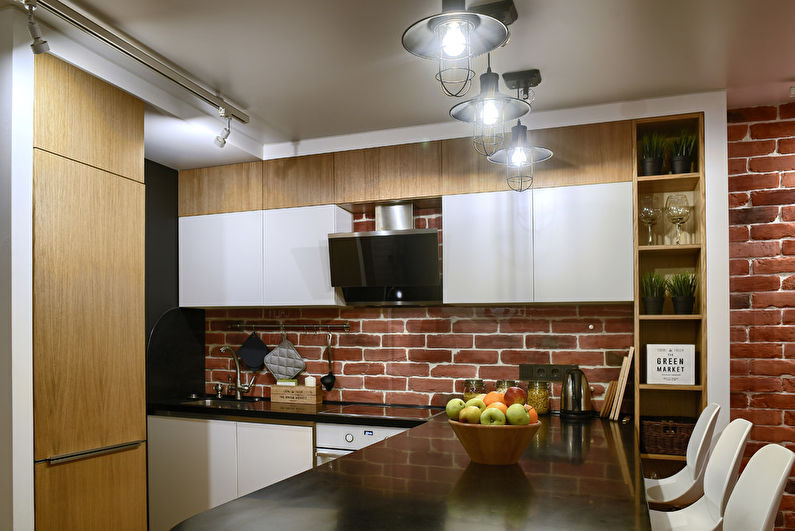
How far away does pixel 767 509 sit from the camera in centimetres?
156

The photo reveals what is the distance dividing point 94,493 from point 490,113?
209 cm

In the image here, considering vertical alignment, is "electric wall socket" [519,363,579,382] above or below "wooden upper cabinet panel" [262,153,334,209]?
below

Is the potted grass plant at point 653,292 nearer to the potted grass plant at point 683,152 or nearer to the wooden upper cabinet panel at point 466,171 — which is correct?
the potted grass plant at point 683,152

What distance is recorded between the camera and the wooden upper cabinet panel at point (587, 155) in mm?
3225

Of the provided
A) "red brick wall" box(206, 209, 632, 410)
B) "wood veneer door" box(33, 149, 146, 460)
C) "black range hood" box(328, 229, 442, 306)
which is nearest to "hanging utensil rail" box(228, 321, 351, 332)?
"red brick wall" box(206, 209, 632, 410)

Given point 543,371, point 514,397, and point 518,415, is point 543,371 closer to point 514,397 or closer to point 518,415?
point 514,397

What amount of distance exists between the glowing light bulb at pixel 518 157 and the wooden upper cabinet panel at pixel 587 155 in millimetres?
550

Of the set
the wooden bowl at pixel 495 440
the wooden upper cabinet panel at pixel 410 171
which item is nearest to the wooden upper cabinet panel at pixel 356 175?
the wooden upper cabinet panel at pixel 410 171

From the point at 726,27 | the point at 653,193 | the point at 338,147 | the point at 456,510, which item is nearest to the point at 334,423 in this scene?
the point at 338,147

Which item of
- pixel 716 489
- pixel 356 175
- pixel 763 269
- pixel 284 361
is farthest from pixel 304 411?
pixel 763 269

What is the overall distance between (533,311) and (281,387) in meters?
1.61

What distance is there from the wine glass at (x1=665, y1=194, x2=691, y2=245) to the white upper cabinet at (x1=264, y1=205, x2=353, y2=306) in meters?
1.81

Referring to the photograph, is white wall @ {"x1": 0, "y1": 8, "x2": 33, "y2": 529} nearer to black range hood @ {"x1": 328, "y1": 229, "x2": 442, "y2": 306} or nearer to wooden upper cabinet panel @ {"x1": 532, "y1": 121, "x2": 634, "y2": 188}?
black range hood @ {"x1": 328, "y1": 229, "x2": 442, "y2": 306}

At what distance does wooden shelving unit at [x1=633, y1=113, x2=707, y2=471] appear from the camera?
122 inches
